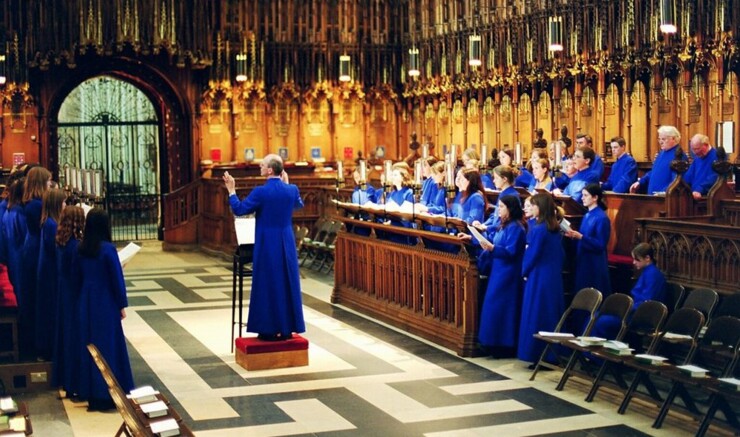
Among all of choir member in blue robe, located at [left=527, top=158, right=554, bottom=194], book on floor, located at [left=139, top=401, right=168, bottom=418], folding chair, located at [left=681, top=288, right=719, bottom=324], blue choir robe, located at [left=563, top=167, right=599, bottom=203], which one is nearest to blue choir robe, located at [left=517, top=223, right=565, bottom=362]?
folding chair, located at [left=681, top=288, right=719, bottom=324]

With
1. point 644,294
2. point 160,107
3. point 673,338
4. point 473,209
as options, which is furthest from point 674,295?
point 160,107

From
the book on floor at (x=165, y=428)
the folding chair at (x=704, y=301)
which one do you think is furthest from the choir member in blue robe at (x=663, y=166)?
the book on floor at (x=165, y=428)

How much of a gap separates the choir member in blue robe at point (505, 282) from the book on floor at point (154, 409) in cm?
461

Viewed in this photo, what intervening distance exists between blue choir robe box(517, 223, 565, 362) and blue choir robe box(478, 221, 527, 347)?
29 centimetres

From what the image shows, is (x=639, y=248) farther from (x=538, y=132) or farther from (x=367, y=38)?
(x=367, y=38)

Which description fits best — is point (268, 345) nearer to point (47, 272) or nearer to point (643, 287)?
point (47, 272)

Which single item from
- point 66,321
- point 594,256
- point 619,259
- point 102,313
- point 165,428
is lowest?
point 165,428

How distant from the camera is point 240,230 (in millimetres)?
10805

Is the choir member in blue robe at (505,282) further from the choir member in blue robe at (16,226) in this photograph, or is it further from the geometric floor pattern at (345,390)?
the choir member in blue robe at (16,226)

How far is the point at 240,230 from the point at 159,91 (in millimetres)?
13402

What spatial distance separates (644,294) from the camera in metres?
9.61

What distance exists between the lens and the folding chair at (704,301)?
8859 mm

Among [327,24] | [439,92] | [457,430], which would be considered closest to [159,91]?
[327,24]

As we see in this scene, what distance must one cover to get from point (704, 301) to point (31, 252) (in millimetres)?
6154
